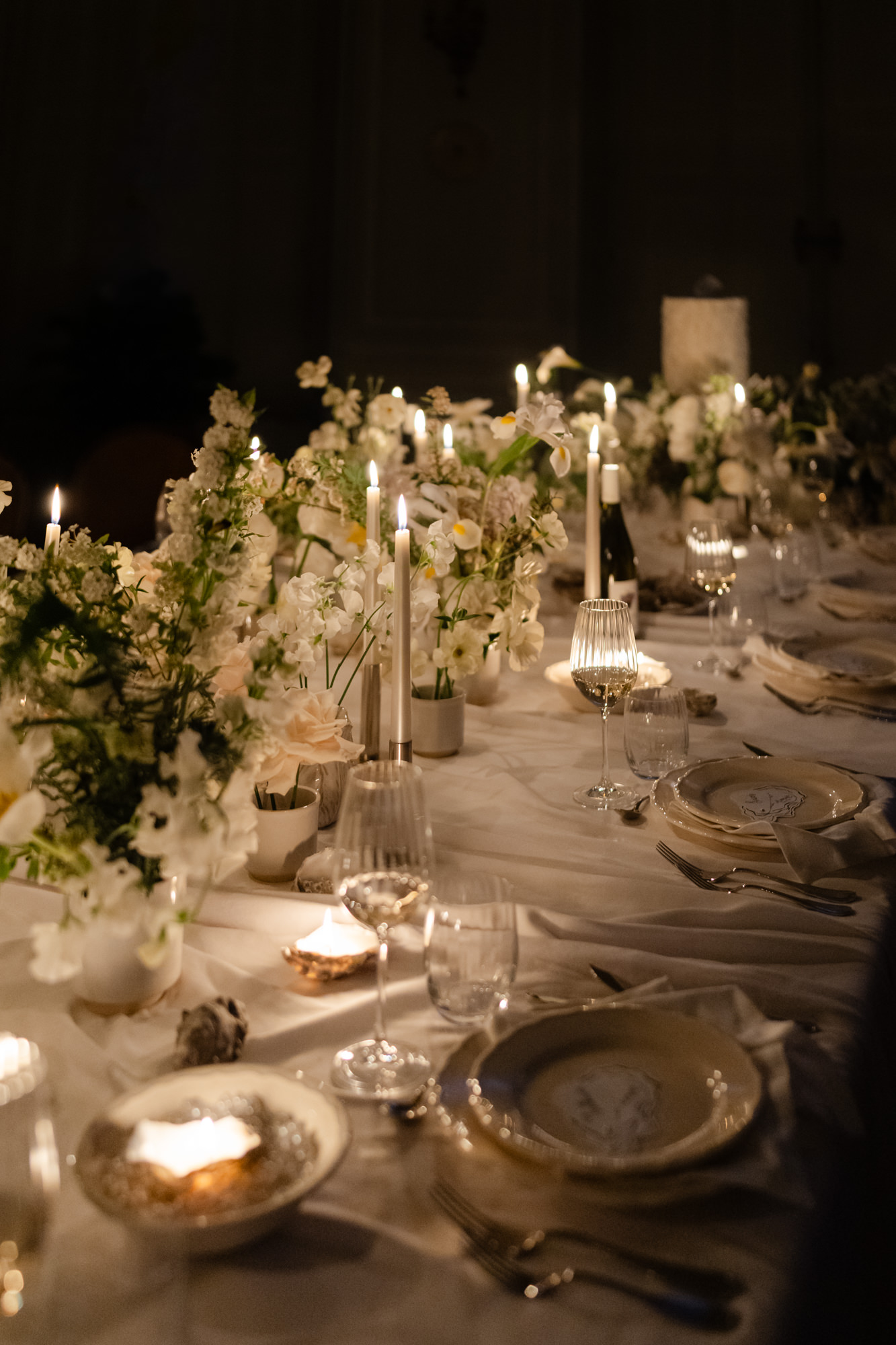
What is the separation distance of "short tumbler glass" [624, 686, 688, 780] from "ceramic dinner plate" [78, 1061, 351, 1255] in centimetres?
73

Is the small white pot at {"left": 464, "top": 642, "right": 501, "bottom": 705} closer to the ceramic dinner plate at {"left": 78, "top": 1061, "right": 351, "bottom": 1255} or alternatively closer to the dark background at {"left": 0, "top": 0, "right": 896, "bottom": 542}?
the ceramic dinner plate at {"left": 78, "top": 1061, "right": 351, "bottom": 1255}

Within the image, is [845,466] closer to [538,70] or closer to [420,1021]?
[420,1021]

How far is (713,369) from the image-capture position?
11.5 ft

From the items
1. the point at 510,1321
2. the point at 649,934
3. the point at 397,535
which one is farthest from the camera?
the point at 397,535

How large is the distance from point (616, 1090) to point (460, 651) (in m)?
0.80

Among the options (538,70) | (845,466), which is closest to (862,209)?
(538,70)

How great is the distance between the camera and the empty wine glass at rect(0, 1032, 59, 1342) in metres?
0.62

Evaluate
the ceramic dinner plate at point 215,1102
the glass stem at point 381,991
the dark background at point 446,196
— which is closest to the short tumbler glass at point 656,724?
the glass stem at point 381,991

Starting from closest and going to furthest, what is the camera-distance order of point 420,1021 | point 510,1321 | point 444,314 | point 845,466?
point 510,1321, point 420,1021, point 845,466, point 444,314

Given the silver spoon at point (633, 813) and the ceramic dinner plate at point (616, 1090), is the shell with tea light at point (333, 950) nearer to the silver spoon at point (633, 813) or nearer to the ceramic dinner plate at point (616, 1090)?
the ceramic dinner plate at point (616, 1090)

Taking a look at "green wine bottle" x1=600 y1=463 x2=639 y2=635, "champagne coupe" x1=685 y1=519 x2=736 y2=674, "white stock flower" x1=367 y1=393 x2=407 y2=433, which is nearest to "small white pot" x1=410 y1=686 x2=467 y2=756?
"champagne coupe" x1=685 y1=519 x2=736 y2=674

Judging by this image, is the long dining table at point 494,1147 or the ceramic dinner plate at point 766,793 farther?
the ceramic dinner plate at point 766,793

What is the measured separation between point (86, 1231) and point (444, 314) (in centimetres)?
552

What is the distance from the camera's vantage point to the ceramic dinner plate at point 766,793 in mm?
1389
